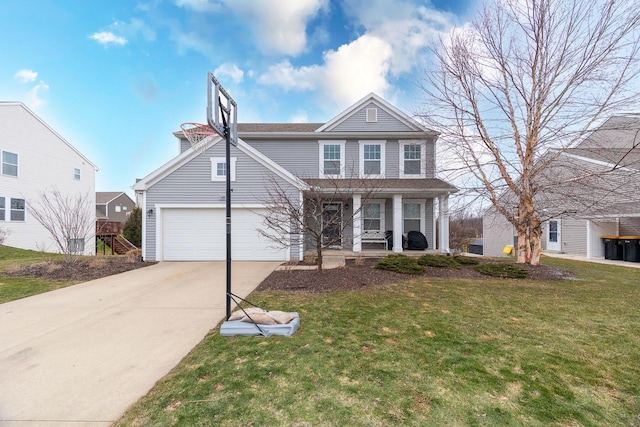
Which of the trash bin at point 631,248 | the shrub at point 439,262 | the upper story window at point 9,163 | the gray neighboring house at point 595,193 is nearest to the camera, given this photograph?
the gray neighboring house at point 595,193

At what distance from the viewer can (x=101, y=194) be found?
42.6m

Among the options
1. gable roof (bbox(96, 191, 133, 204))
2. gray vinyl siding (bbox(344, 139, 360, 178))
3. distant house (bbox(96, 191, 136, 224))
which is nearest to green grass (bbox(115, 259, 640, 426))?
gray vinyl siding (bbox(344, 139, 360, 178))

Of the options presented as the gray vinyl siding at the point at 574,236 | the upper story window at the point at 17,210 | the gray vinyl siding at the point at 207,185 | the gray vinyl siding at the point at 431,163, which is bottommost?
the gray vinyl siding at the point at 574,236

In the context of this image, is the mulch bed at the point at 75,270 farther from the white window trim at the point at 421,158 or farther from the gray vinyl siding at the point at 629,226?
the gray vinyl siding at the point at 629,226

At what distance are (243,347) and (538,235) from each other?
10.3 metres

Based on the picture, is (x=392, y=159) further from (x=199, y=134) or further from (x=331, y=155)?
(x=199, y=134)

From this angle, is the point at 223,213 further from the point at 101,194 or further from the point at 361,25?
the point at 101,194

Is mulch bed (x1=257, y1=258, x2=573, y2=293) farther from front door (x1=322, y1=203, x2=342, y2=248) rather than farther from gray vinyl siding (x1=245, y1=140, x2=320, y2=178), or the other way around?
gray vinyl siding (x1=245, y1=140, x2=320, y2=178)

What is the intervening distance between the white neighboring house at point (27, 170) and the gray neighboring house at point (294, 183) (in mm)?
10461

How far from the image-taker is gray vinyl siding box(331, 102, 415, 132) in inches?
514

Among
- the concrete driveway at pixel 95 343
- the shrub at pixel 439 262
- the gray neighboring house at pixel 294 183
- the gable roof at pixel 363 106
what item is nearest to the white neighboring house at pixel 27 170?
the gray neighboring house at pixel 294 183

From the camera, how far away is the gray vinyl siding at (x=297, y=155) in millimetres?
13102

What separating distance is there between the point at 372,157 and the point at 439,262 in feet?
19.7

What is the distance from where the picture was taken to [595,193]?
28.7ft
